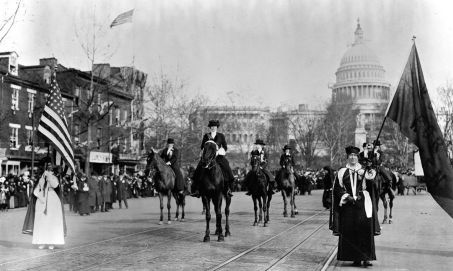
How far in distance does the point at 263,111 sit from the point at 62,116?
72.6 meters

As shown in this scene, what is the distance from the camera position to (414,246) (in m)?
12.7

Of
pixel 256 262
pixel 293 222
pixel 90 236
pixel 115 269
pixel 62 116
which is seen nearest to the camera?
pixel 115 269

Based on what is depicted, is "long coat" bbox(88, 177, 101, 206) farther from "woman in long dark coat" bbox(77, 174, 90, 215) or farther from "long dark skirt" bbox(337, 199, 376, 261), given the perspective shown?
"long dark skirt" bbox(337, 199, 376, 261)

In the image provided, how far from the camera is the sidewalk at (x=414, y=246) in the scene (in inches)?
399

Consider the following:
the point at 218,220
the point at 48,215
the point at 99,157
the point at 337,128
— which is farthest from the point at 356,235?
A: the point at 337,128

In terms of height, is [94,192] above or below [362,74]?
below

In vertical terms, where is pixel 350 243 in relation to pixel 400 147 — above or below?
below

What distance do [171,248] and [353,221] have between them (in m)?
3.97

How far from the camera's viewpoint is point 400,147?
245 ft

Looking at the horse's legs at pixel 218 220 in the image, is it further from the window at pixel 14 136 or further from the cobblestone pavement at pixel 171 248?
the window at pixel 14 136

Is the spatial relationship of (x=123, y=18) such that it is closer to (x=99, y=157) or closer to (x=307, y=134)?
(x=99, y=157)

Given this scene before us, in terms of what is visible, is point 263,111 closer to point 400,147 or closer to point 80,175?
point 400,147

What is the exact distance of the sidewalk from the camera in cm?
1014

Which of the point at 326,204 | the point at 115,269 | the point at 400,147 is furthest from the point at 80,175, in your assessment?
the point at 400,147
